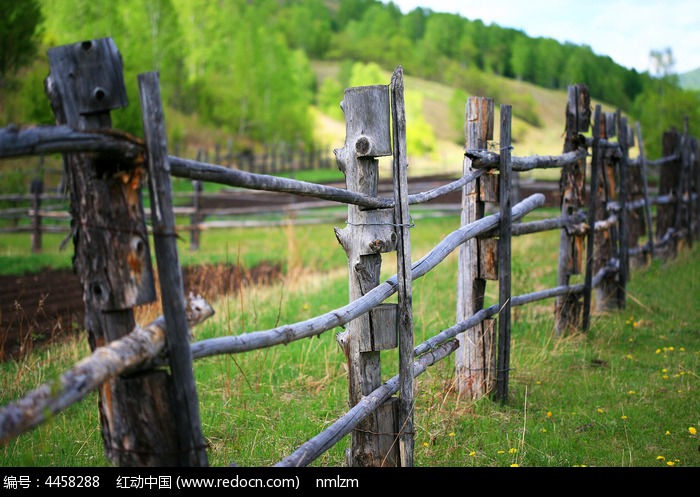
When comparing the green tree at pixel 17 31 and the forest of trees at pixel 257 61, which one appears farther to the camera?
the forest of trees at pixel 257 61

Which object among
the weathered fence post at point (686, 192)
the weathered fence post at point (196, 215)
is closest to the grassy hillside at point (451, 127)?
the weathered fence post at point (196, 215)

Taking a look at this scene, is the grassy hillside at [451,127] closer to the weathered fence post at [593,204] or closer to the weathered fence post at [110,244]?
the weathered fence post at [593,204]

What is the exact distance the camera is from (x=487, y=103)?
4.59 m

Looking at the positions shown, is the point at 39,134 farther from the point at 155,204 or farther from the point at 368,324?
the point at 368,324

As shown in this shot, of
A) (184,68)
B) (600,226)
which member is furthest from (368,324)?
(184,68)

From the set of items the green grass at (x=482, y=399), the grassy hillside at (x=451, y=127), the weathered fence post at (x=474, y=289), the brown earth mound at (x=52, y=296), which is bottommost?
the green grass at (x=482, y=399)

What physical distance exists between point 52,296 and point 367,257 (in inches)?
267

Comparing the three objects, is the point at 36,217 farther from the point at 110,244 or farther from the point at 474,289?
the point at 110,244

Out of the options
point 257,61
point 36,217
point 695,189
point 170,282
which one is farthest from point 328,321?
point 257,61

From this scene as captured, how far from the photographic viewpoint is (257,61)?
130 feet

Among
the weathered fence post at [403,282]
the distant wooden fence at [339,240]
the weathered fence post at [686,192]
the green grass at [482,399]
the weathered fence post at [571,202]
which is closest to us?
the distant wooden fence at [339,240]

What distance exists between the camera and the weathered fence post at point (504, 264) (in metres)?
4.55

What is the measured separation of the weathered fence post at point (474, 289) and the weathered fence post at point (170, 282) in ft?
9.08

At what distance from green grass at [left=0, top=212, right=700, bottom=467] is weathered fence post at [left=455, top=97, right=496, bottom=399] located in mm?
141
